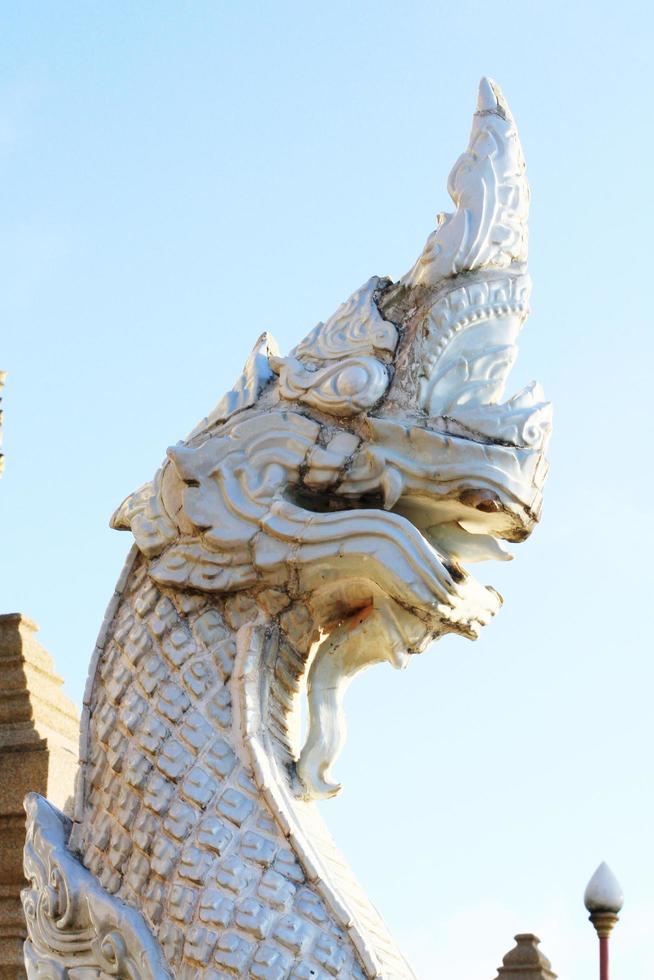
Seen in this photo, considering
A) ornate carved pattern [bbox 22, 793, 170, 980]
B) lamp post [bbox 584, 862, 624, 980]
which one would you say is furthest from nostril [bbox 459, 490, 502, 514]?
lamp post [bbox 584, 862, 624, 980]

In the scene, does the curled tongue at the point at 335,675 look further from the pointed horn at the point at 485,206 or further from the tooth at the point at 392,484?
the pointed horn at the point at 485,206

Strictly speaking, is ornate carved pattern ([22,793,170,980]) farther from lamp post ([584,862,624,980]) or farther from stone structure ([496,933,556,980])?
stone structure ([496,933,556,980])

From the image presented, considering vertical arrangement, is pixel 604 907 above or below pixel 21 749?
below

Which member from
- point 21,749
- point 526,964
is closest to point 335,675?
point 21,749

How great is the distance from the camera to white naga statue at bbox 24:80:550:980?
3.77 meters

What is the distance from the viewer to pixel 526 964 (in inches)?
372

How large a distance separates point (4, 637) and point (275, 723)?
112 inches

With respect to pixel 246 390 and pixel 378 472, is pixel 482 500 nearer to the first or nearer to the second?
pixel 378 472

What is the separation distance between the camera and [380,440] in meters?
4.02

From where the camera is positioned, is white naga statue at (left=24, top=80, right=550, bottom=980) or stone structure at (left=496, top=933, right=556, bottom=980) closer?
white naga statue at (left=24, top=80, right=550, bottom=980)

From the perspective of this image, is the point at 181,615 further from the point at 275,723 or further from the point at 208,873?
the point at 208,873

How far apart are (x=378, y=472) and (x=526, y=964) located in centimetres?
621

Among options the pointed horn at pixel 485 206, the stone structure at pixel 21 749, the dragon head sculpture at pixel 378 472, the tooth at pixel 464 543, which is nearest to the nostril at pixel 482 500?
the dragon head sculpture at pixel 378 472

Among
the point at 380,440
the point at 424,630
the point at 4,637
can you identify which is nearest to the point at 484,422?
the point at 380,440
